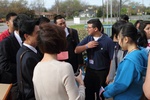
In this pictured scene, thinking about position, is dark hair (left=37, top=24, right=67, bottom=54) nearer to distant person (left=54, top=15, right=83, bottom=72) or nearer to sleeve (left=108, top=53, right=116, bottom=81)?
sleeve (left=108, top=53, right=116, bottom=81)

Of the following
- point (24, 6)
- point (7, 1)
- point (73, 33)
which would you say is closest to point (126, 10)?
point (24, 6)

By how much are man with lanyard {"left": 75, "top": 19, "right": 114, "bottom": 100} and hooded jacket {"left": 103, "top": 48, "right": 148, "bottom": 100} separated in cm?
117

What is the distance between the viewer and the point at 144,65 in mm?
1962

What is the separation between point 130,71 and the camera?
1.92 meters

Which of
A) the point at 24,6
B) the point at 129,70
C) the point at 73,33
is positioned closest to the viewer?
the point at 129,70

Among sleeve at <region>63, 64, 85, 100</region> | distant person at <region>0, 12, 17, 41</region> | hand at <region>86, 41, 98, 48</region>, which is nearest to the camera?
sleeve at <region>63, 64, 85, 100</region>

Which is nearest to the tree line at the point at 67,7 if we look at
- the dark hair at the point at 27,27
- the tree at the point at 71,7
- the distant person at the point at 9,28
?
the tree at the point at 71,7

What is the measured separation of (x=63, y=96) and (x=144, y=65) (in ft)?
2.83

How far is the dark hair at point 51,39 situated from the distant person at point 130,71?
0.69 meters

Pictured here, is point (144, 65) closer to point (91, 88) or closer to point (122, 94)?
point (122, 94)

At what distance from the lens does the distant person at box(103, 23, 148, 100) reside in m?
1.92

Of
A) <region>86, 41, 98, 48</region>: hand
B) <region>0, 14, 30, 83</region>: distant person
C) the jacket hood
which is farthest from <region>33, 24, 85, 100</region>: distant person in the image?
<region>86, 41, 98, 48</region>: hand

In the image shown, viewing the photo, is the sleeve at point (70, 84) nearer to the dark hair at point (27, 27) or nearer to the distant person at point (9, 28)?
the dark hair at point (27, 27)

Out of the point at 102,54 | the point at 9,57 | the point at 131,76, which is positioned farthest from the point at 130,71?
the point at 9,57
